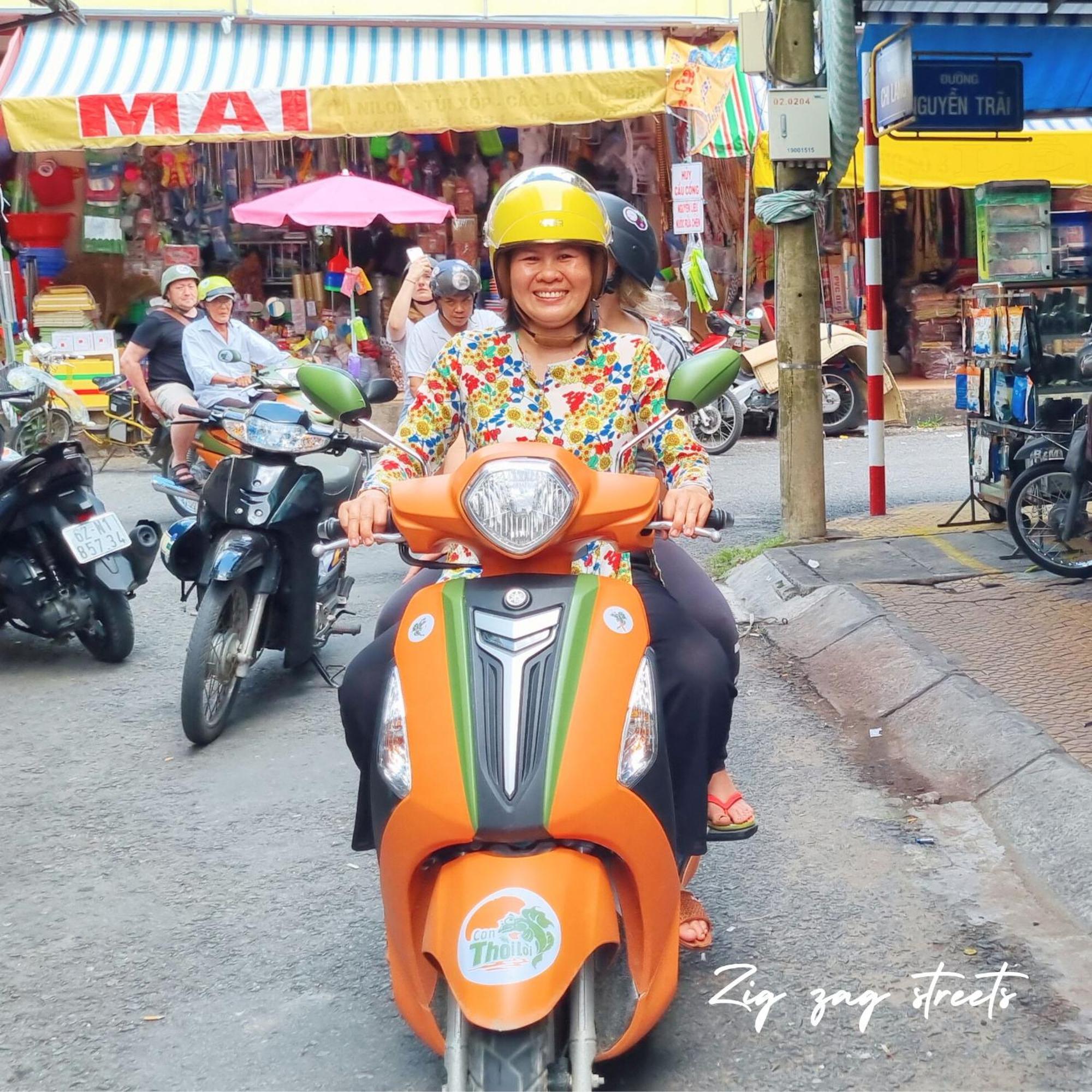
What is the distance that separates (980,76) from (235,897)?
6.86m

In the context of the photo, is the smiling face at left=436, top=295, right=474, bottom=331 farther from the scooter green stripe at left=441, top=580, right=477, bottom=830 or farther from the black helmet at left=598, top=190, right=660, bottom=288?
the scooter green stripe at left=441, top=580, right=477, bottom=830

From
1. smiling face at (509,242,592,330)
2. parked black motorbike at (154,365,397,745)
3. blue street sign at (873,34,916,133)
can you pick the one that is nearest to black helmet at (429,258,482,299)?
parked black motorbike at (154,365,397,745)

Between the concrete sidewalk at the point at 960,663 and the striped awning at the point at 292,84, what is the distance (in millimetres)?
7085

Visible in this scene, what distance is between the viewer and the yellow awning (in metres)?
14.0

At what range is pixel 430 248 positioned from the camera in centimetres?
1516

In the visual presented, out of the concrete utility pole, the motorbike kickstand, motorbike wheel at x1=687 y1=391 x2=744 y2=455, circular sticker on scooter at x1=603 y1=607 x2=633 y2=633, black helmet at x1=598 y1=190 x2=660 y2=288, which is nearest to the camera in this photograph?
circular sticker on scooter at x1=603 y1=607 x2=633 y2=633

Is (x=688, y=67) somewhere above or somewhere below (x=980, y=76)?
above

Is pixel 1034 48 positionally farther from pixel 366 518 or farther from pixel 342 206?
pixel 366 518

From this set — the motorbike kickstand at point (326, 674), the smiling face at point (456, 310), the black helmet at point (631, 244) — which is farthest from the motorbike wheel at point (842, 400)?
the black helmet at point (631, 244)

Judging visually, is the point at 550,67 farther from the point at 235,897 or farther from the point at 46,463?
the point at 235,897

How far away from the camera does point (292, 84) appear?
1372 centimetres

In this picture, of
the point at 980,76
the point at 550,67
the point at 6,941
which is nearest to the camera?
the point at 6,941

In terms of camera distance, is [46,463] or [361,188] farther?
[361,188]

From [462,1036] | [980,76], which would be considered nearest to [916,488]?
[980,76]
